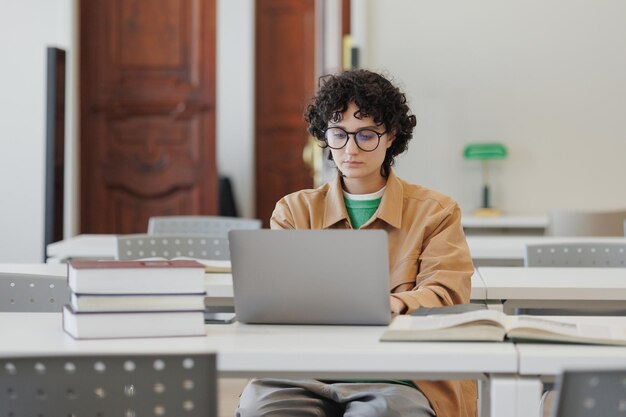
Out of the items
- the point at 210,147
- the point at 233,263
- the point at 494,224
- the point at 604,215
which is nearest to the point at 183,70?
the point at 210,147

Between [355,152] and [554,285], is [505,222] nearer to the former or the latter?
[554,285]

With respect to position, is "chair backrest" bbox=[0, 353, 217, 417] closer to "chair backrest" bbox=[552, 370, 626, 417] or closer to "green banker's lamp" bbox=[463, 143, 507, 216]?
"chair backrest" bbox=[552, 370, 626, 417]

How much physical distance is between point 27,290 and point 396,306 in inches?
41.2

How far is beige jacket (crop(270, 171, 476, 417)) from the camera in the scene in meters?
2.54

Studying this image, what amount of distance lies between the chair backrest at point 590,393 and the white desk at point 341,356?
1.00 feet

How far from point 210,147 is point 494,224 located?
2.19 metres

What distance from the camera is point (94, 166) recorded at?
24.7 ft

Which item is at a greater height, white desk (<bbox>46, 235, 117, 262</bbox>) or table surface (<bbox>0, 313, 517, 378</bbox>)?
white desk (<bbox>46, 235, 117, 262</bbox>)

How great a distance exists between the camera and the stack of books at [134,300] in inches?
80.0

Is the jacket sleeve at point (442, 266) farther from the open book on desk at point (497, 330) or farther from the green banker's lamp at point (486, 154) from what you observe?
the green banker's lamp at point (486, 154)

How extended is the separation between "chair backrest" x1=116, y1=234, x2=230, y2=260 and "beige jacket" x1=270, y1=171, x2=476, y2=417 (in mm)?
1309

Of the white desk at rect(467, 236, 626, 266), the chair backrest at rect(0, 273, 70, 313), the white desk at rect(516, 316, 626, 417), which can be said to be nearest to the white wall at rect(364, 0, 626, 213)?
the white desk at rect(467, 236, 626, 266)

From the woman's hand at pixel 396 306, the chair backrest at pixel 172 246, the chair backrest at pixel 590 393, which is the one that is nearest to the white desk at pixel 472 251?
the chair backrest at pixel 172 246

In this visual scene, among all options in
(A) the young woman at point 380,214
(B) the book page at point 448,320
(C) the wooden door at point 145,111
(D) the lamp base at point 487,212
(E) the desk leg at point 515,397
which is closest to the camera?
(E) the desk leg at point 515,397
